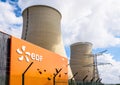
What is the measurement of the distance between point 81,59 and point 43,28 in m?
16.4

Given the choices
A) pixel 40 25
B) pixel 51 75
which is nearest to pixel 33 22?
pixel 40 25

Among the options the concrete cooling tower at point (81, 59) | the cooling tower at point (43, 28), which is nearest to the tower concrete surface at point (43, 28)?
the cooling tower at point (43, 28)

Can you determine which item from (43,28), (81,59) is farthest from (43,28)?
(81,59)

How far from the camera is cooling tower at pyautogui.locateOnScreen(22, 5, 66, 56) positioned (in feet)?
82.0

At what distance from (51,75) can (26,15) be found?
9.58 meters

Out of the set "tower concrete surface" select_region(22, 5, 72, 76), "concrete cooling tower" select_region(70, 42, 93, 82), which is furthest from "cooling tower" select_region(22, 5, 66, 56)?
"concrete cooling tower" select_region(70, 42, 93, 82)

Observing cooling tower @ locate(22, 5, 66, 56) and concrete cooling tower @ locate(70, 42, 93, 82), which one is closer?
cooling tower @ locate(22, 5, 66, 56)

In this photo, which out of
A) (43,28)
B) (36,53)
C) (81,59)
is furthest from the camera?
(81,59)

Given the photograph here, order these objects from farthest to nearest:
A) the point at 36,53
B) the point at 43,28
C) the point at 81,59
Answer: the point at 81,59, the point at 43,28, the point at 36,53

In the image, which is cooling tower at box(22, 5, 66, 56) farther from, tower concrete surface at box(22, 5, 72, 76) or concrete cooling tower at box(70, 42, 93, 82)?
concrete cooling tower at box(70, 42, 93, 82)

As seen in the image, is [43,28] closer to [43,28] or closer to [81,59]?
[43,28]

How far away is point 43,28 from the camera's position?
25.1 metres

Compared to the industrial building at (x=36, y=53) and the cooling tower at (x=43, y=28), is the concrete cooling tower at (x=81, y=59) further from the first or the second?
the cooling tower at (x=43, y=28)

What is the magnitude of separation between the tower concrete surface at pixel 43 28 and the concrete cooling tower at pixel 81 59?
1465 centimetres
